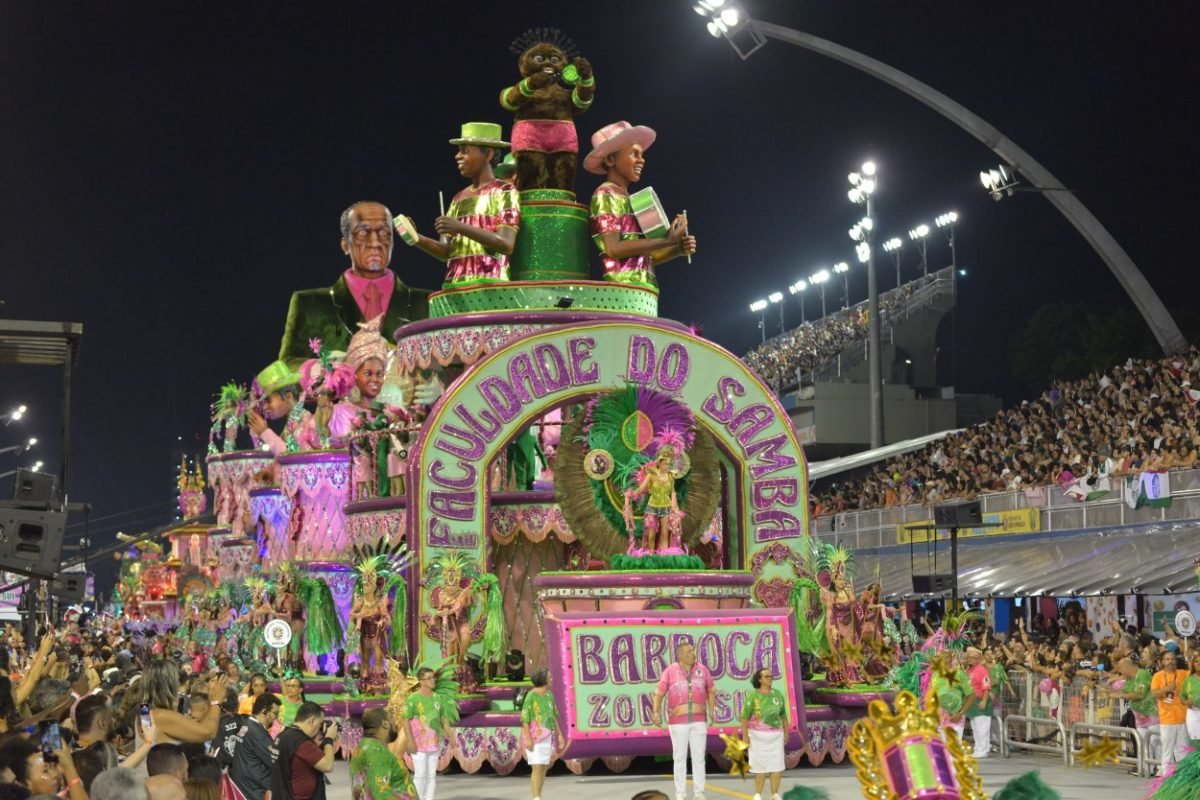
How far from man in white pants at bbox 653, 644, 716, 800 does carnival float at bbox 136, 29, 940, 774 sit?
2.39 meters

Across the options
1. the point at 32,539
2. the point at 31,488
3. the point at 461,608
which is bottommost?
the point at 461,608

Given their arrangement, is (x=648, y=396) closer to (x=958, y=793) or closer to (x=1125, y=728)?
(x=1125, y=728)

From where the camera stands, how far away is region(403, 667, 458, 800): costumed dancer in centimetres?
1662

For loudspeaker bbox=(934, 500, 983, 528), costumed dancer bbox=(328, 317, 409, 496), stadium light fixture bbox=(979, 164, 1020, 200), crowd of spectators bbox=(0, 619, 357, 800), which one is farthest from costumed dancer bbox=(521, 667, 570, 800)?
stadium light fixture bbox=(979, 164, 1020, 200)

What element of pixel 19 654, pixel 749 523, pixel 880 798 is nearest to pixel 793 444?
pixel 749 523

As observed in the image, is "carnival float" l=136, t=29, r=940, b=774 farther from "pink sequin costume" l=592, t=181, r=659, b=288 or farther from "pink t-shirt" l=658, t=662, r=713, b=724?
"pink t-shirt" l=658, t=662, r=713, b=724

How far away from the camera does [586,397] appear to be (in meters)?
23.8

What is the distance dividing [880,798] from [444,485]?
18209 mm

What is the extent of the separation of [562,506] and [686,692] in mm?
5807

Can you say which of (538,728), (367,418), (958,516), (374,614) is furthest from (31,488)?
(958,516)

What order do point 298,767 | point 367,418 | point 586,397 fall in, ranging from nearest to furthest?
point 298,767
point 586,397
point 367,418

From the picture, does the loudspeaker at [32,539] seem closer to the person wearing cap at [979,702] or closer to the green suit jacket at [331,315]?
the person wearing cap at [979,702]

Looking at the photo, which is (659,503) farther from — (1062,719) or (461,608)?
(1062,719)

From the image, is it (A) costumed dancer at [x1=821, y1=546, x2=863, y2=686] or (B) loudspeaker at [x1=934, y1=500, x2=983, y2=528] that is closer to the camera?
(A) costumed dancer at [x1=821, y1=546, x2=863, y2=686]
